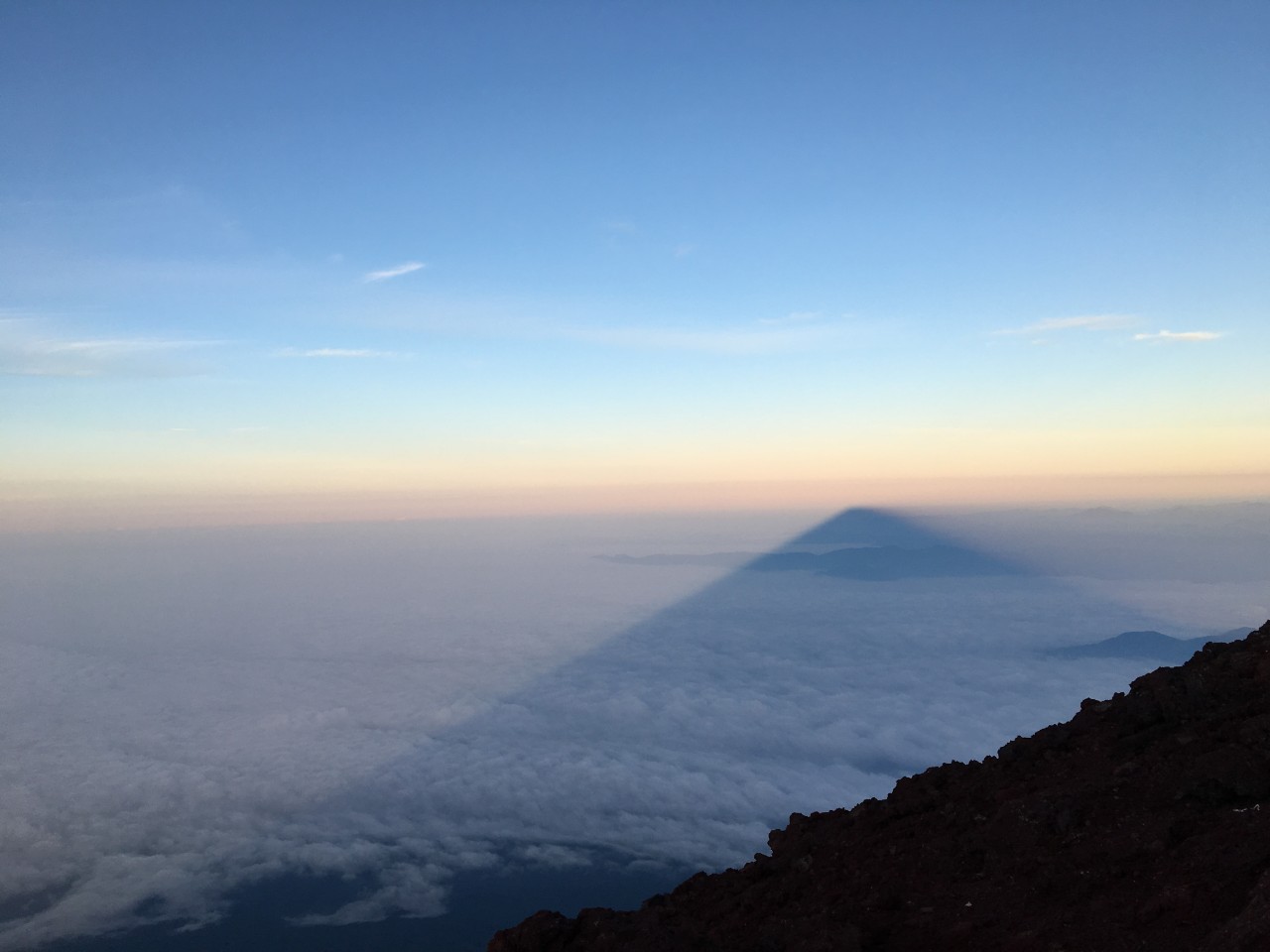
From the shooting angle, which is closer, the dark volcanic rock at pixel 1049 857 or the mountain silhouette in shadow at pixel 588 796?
the dark volcanic rock at pixel 1049 857

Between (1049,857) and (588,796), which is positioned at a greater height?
(1049,857)

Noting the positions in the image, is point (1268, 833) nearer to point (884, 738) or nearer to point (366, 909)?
point (366, 909)

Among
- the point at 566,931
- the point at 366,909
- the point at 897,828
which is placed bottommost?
the point at 366,909

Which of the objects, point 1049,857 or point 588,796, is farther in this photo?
point 588,796

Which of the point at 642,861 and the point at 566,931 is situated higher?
the point at 566,931

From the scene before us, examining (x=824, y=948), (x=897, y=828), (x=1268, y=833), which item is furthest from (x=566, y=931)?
(x=1268, y=833)

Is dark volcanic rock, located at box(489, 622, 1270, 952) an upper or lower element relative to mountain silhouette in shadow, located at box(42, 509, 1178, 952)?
upper

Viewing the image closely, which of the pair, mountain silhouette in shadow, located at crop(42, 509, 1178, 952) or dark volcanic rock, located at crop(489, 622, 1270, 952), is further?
mountain silhouette in shadow, located at crop(42, 509, 1178, 952)

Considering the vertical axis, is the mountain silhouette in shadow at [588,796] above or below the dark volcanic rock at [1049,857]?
below
